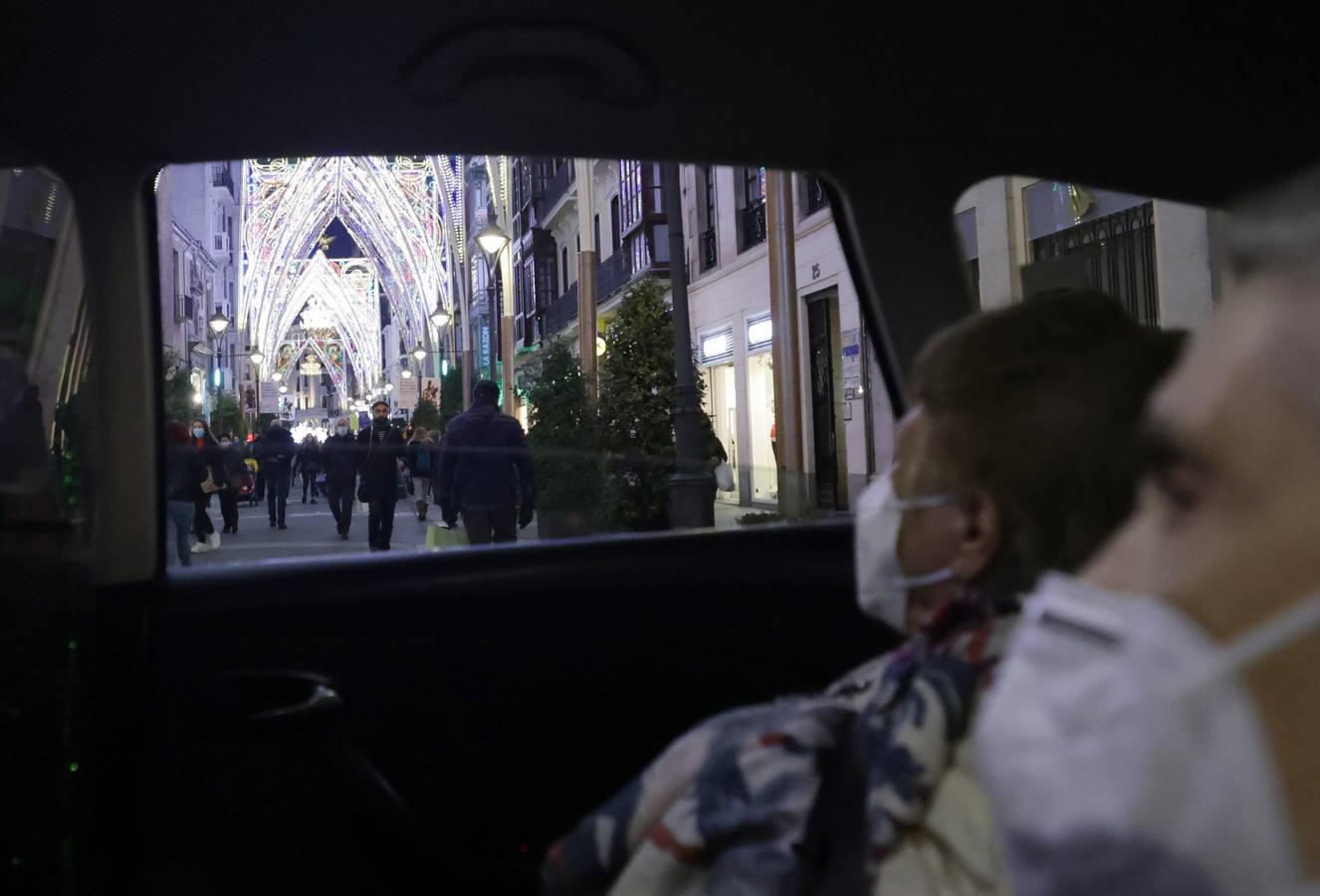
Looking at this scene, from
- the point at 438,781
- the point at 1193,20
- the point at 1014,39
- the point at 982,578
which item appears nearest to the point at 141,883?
the point at 438,781

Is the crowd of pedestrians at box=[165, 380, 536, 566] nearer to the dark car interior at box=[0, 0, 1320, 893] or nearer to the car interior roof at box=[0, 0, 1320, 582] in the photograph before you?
the dark car interior at box=[0, 0, 1320, 893]

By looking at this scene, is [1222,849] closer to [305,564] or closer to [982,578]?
[982,578]

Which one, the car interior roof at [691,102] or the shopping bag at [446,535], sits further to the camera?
the shopping bag at [446,535]

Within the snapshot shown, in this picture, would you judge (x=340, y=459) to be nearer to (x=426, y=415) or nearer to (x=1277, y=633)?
(x=426, y=415)

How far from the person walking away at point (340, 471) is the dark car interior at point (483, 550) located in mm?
5035

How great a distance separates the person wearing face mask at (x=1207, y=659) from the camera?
53cm

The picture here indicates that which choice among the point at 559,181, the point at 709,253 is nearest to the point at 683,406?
the point at 559,181

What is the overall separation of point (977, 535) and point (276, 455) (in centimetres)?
1292

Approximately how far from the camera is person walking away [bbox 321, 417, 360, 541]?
9766 millimetres

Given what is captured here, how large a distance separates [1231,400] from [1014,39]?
2055 mm

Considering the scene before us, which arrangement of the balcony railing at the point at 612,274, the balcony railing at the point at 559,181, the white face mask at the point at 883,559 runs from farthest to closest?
the balcony railing at the point at 612,274 → the balcony railing at the point at 559,181 → the white face mask at the point at 883,559

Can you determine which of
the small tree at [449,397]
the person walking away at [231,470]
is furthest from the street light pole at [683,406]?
the small tree at [449,397]

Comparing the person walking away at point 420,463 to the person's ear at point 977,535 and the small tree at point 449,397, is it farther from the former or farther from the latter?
the person's ear at point 977,535

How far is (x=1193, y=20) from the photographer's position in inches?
89.1
